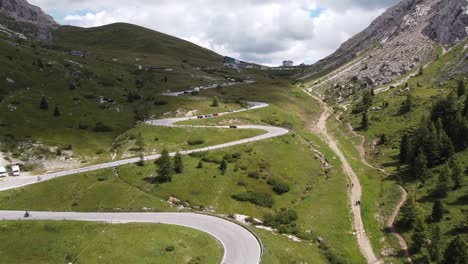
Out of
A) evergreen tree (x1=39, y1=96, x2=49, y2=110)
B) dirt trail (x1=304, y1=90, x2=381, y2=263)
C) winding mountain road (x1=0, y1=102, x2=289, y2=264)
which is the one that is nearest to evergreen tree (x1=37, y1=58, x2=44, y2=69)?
evergreen tree (x1=39, y1=96, x2=49, y2=110)

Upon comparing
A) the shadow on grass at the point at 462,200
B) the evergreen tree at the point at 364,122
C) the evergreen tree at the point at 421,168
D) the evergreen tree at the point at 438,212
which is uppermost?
the evergreen tree at the point at 364,122

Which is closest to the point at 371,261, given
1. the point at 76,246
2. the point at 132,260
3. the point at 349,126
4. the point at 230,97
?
the point at 132,260

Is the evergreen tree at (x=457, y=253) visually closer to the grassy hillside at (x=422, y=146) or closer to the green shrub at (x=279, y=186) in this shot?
the grassy hillside at (x=422, y=146)

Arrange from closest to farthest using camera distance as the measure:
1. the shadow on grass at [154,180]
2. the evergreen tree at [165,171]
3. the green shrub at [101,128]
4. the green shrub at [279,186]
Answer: the shadow on grass at [154,180]
the evergreen tree at [165,171]
the green shrub at [279,186]
the green shrub at [101,128]

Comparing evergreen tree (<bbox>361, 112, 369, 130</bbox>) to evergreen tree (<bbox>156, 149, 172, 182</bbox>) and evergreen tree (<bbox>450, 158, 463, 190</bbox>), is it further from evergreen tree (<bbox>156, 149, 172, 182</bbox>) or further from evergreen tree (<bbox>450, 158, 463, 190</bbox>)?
evergreen tree (<bbox>156, 149, 172, 182</bbox>)

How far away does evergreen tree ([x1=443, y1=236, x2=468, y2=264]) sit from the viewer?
55125mm

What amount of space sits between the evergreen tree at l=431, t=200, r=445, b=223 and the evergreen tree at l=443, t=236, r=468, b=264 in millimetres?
12583

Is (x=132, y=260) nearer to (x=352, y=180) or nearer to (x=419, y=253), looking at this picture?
(x=419, y=253)

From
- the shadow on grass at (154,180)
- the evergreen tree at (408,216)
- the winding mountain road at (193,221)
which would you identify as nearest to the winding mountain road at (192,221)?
the winding mountain road at (193,221)

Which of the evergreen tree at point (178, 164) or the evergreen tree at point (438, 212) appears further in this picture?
the evergreen tree at point (178, 164)

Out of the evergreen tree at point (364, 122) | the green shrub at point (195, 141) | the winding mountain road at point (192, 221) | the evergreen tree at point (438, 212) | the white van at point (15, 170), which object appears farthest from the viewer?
the evergreen tree at point (364, 122)

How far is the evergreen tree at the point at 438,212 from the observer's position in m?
69.3

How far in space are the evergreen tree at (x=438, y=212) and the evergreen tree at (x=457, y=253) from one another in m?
12.6

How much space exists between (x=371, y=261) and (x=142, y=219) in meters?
40.0
